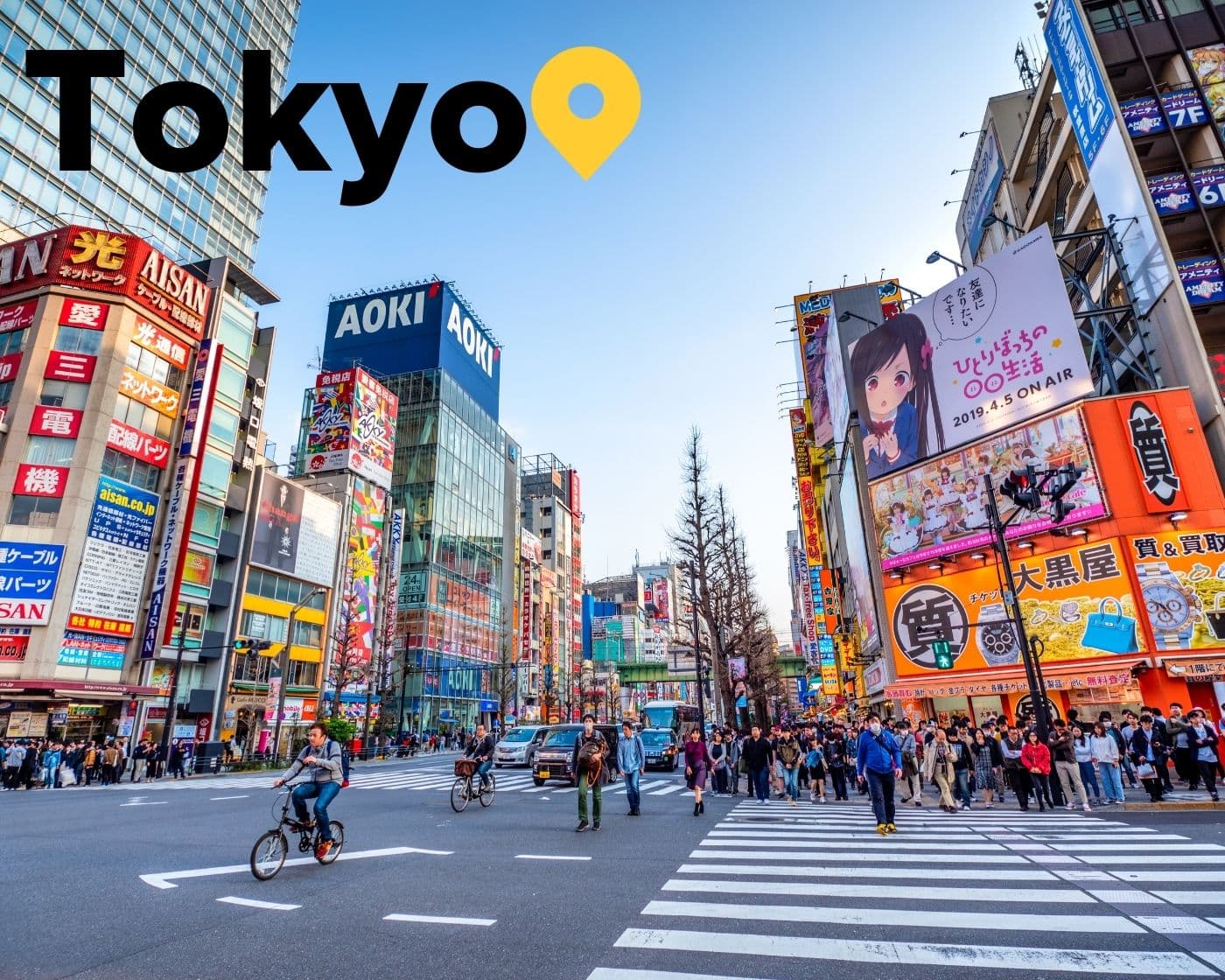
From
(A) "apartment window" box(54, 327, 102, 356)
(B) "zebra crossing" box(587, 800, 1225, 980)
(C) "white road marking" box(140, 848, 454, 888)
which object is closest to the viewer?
(B) "zebra crossing" box(587, 800, 1225, 980)

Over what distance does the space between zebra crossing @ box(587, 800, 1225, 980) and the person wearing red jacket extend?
11.3 ft

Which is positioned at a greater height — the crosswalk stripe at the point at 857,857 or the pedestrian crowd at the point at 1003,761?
the pedestrian crowd at the point at 1003,761

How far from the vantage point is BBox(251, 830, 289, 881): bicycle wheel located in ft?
24.4

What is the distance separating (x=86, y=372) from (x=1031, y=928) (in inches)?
1663

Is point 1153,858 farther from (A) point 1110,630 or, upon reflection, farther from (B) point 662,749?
(B) point 662,749

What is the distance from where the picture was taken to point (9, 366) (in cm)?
3353

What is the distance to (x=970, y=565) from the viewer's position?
96.2 feet

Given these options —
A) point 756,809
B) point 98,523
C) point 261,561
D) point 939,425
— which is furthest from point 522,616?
point 756,809

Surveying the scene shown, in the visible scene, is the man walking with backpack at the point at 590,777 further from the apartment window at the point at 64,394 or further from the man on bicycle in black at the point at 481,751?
the apartment window at the point at 64,394

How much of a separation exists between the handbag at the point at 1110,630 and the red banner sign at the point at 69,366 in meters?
45.2

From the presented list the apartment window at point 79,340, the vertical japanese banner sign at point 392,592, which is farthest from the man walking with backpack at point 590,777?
the vertical japanese banner sign at point 392,592

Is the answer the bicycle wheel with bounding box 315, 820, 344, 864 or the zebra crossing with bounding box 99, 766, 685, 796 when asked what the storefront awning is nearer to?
the zebra crossing with bounding box 99, 766, 685, 796

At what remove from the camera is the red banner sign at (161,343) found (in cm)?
3616

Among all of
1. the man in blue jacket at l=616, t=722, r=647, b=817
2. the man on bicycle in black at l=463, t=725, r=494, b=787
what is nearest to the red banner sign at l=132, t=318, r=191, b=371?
the man on bicycle in black at l=463, t=725, r=494, b=787
